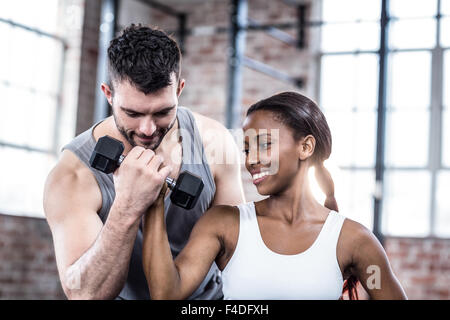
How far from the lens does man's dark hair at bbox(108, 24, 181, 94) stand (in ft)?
4.56

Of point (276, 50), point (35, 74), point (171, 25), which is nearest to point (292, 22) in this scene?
point (276, 50)

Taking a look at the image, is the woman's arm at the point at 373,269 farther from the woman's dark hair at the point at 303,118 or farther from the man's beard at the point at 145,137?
the man's beard at the point at 145,137

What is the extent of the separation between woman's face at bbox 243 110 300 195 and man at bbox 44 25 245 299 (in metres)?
0.19

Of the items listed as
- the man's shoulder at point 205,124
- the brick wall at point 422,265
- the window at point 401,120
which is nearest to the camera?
the man's shoulder at point 205,124

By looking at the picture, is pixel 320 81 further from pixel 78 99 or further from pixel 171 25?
pixel 78 99

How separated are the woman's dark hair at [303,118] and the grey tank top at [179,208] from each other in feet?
0.80

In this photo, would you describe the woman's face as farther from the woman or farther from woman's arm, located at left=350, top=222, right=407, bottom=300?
woman's arm, located at left=350, top=222, right=407, bottom=300

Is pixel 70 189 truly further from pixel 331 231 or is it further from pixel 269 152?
pixel 331 231

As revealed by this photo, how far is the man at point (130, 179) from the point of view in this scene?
117 centimetres

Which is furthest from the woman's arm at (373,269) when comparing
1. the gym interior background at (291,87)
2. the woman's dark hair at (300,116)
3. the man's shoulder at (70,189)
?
the gym interior background at (291,87)

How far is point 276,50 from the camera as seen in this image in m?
5.21

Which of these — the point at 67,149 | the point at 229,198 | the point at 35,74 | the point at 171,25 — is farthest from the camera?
the point at 171,25
